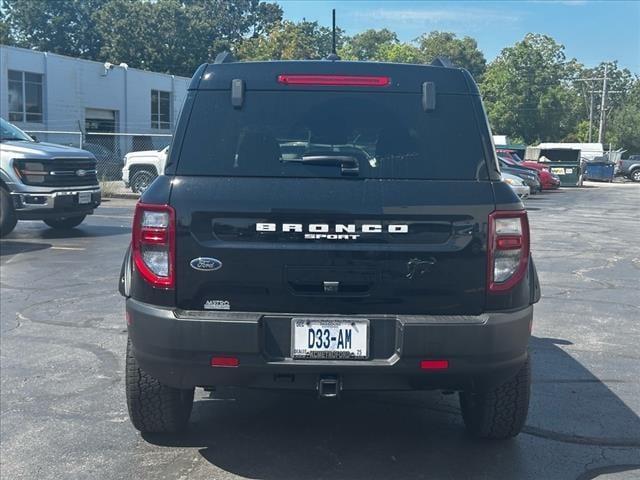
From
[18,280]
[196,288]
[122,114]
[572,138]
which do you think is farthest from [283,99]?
[572,138]

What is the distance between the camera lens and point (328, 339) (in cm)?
380

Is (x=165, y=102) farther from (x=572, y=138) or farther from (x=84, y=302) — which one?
(x=572, y=138)

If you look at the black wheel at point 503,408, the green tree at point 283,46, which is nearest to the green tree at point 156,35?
the green tree at point 283,46

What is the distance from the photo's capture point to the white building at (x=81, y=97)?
33.5 m

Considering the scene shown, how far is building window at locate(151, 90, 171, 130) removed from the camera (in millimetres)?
43500

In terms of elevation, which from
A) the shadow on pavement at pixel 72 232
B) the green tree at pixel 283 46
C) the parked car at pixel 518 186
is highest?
the green tree at pixel 283 46

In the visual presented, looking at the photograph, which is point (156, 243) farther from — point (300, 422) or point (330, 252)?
point (300, 422)

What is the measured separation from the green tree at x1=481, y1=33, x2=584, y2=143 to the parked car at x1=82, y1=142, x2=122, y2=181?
4408 centimetres

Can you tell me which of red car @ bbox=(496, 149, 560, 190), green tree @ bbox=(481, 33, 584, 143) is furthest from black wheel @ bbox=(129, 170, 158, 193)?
green tree @ bbox=(481, 33, 584, 143)

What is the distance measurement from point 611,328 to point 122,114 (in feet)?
118

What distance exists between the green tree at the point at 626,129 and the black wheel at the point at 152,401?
76.4m

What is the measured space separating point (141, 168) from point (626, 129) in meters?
62.5

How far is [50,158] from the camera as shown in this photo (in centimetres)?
1319

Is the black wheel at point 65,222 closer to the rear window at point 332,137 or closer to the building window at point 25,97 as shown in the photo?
the rear window at point 332,137
